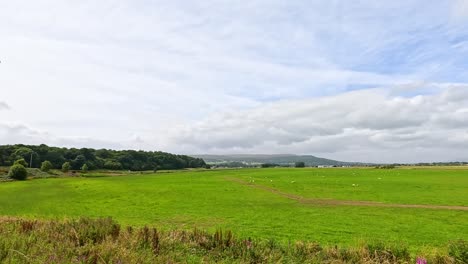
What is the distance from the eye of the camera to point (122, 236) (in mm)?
8555

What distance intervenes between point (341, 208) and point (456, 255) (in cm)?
2795

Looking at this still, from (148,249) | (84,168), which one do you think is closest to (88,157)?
(84,168)

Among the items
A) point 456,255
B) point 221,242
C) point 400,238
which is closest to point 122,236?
point 221,242

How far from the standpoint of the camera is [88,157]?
160750mm

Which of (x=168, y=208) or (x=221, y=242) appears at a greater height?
(x=221, y=242)

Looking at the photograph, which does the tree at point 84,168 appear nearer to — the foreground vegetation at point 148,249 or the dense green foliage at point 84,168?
the dense green foliage at point 84,168

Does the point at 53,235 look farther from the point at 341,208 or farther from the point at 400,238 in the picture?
the point at 341,208

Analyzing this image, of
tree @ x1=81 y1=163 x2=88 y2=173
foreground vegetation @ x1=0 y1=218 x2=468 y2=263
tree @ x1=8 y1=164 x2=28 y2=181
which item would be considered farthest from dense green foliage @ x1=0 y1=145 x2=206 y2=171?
foreground vegetation @ x1=0 y1=218 x2=468 y2=263

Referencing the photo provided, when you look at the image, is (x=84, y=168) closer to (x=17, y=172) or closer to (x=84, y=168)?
(x=84, y=168)

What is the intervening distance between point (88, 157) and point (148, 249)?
167163 mm

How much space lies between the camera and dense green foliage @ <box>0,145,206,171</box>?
455 feet

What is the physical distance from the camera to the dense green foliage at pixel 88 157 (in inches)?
5463

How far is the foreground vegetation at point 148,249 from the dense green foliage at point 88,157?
141852mm

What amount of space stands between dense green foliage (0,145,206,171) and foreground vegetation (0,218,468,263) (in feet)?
465
